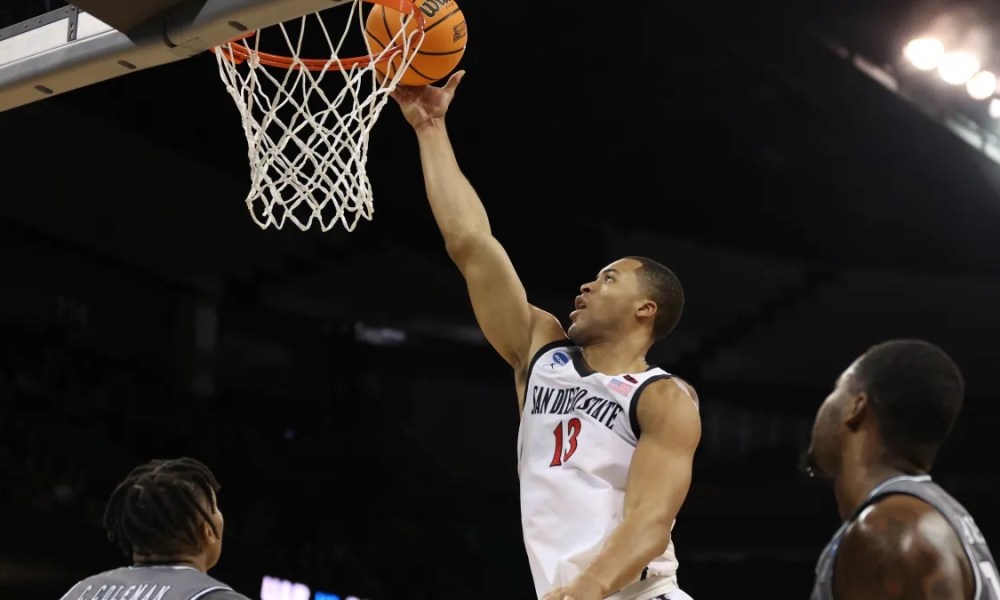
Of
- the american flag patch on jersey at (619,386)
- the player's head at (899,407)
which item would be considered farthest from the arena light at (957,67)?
the player's head at (899,407)

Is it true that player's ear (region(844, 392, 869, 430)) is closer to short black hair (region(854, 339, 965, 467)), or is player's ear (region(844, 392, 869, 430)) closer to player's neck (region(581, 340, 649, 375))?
short black hair (region(854, 339, 965, 467))

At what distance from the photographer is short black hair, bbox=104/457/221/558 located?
2.52m

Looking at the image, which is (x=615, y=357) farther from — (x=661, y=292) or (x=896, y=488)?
(x=896, y=488)

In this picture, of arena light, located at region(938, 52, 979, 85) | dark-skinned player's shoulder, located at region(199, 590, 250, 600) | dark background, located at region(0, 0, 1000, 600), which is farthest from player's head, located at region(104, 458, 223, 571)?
arena light, located at region(938, 52, 979, 85)

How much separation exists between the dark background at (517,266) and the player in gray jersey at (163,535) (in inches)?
191

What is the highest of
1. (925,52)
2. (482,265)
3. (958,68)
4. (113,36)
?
(925,52)

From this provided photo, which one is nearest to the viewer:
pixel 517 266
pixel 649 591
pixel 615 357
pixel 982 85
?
pixel 649 591

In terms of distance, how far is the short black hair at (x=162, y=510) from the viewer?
2.52 meters

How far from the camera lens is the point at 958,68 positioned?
784 centimetres

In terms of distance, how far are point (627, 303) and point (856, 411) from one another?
4.28ft

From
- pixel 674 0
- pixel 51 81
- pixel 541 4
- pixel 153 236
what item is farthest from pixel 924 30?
pixel 51 81

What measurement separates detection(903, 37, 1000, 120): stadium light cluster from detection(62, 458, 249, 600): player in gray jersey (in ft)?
21.3

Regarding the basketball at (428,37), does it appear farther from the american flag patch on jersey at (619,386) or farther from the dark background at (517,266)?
the dark background at (517,266)

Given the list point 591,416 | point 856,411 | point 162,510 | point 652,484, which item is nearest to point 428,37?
point 591,416
